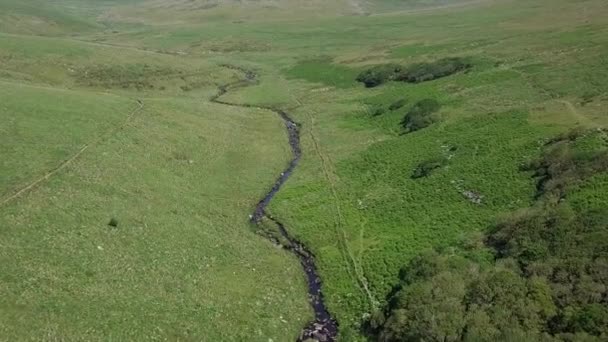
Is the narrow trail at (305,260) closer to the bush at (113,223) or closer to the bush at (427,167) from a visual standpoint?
the bush at (113,223)

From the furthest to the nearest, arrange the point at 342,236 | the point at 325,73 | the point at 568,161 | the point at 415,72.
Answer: the point at 325,73, the point at 415,72, the point at 342,236, the point at 568,161

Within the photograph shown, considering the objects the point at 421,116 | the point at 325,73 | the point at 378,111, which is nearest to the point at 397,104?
the point at 378,111

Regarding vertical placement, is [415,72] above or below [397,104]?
above

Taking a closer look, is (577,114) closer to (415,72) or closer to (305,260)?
(305,260)

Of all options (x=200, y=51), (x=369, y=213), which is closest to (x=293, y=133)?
(x=369, y=213)

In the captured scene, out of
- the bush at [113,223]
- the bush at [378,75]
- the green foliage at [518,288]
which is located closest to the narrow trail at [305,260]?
the green foliage at [518,288]

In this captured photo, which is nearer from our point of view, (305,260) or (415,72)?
(305,260)

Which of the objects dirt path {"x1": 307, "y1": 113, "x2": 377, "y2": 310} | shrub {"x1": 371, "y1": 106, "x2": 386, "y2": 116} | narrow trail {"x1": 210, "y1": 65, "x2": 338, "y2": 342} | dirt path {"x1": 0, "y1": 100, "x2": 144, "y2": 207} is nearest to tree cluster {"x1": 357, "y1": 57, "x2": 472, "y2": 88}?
shrub {"x1": 371, "y1": 106, "x2": 386, "y2": 116}

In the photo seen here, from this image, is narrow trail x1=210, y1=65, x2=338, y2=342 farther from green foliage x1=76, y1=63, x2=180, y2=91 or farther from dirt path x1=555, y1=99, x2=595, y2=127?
green foliage x1=76, y1=63, x2=180, y2=91
